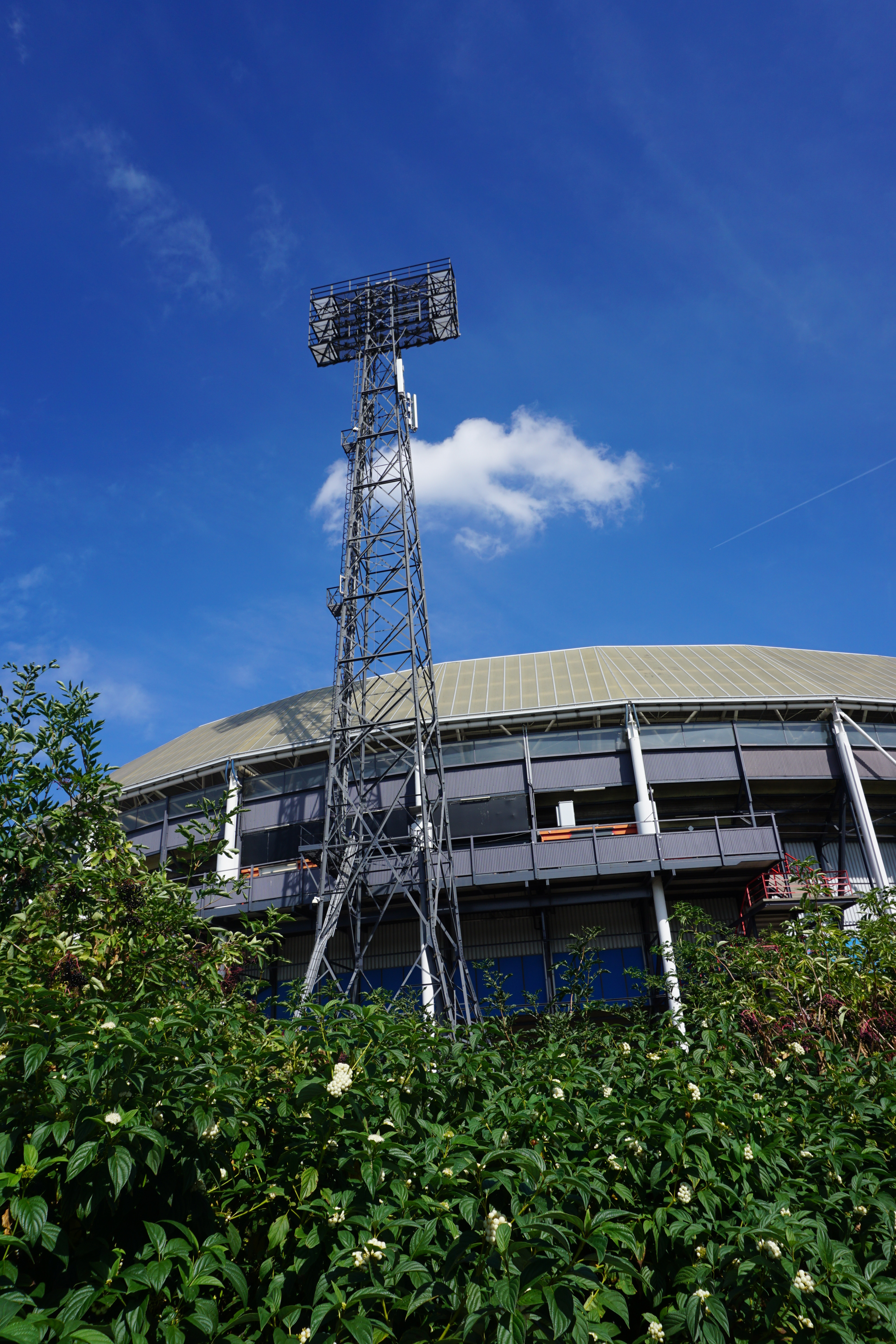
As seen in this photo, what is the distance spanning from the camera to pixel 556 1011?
1653 centimetres

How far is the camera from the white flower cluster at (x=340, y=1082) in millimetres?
4254

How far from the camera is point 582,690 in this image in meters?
30.1

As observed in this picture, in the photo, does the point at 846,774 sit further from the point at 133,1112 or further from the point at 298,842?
the point at 133,1112

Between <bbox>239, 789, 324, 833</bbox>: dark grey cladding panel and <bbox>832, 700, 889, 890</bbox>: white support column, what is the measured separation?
1722 centimetres

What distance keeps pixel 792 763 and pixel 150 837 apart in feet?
75.5

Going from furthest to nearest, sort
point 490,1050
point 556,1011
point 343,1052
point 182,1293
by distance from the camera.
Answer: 1. point 556,1011
2. point 490,1050
3. point 343,1052
4. point 182,1293

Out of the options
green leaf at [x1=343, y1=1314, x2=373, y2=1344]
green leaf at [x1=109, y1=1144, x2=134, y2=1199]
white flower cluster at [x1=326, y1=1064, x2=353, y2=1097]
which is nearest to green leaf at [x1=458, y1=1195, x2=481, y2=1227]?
green leaf at [x1=343, y1=1314, x2=373, y2=1344]

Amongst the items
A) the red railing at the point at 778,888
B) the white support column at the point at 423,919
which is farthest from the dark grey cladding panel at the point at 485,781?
the red railing at the point at 778,888

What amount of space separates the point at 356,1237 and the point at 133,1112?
125 centimetres

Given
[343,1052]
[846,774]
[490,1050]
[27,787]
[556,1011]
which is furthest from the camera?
[846,774]

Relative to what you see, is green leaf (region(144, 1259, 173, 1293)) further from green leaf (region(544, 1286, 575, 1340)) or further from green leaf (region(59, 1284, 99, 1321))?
green leaf (region(544, 1286, 575, 1340))

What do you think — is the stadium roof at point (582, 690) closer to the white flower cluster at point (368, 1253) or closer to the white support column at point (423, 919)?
the white support column at point (423, 919)

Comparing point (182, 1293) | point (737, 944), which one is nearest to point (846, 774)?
point (737, 944)

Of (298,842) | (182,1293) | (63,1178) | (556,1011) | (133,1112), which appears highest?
(298,842)
